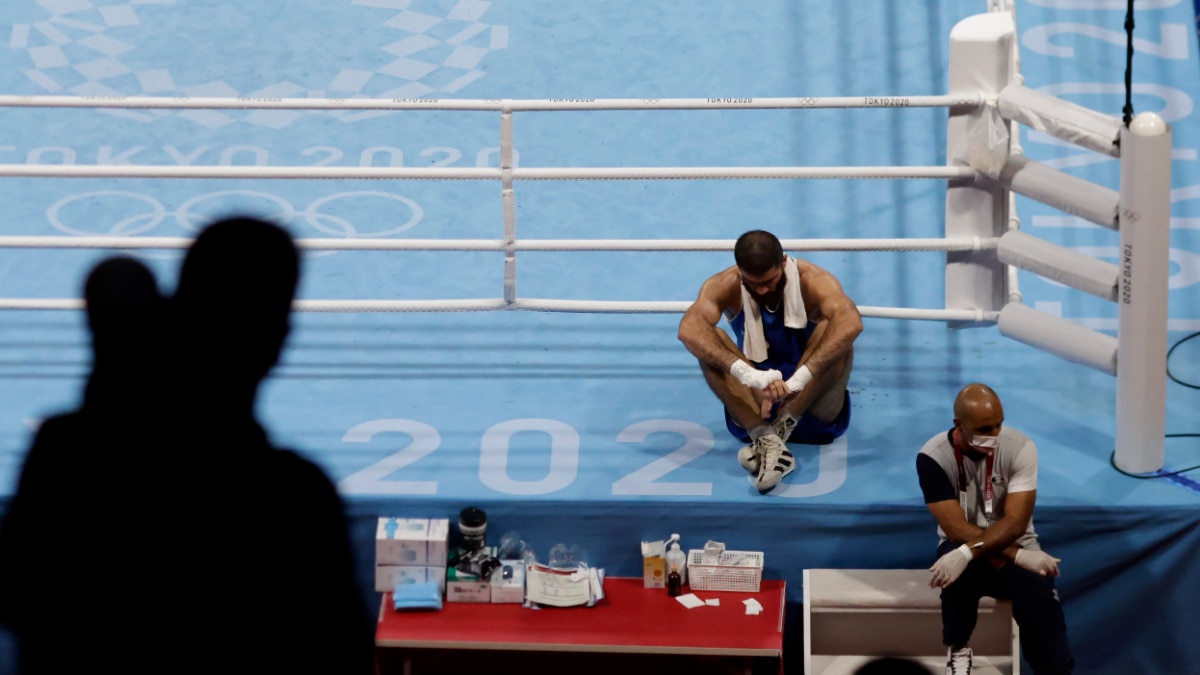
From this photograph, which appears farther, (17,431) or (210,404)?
(17,431)

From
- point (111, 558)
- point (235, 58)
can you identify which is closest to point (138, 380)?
point (111, 558)

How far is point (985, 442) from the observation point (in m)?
3.92

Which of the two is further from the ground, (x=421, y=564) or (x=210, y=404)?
(x=210, y=404)

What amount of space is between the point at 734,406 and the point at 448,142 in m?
1.91

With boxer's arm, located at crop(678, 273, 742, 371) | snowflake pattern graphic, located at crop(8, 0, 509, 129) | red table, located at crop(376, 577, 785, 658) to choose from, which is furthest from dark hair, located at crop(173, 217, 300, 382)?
snowflake pattern graphic, located at crop(8, 0, 509, 129)

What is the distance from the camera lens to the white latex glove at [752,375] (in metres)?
4.12

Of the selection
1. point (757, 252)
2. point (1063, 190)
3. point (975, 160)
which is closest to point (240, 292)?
point (757, 252)

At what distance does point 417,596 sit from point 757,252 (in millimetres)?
1278

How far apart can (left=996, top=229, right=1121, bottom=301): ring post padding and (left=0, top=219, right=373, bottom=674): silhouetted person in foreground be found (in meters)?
3.04

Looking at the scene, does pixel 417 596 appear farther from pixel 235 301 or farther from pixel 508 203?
pixel 235 301

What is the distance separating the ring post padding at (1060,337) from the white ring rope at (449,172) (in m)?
0.47

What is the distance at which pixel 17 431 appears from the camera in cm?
448

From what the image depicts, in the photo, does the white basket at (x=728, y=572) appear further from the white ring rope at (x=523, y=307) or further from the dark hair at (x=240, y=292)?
the dark hair at (x=240, y=292)

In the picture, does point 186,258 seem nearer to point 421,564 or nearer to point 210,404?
point 210,404
